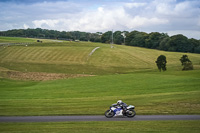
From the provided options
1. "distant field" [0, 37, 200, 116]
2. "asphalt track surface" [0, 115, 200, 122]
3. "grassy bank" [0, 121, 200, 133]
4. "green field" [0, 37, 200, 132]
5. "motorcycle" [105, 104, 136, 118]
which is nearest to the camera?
"grassy bank" [0, 121, 200, 133]

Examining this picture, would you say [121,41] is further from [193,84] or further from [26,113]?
[26,113]

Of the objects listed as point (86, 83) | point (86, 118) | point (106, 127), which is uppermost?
point (106, 127)

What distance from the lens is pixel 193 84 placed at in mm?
39625

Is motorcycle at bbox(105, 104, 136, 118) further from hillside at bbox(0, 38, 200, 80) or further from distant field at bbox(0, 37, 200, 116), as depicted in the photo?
hillside at bbox(0, 38, 200, 80)

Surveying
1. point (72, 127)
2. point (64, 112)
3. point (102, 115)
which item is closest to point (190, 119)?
point (102, 115)

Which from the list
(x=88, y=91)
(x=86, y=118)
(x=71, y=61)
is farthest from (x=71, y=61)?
(x=86, y=118)

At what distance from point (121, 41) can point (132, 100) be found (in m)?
167

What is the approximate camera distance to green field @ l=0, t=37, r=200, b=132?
1917 centimetres

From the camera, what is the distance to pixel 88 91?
129ft

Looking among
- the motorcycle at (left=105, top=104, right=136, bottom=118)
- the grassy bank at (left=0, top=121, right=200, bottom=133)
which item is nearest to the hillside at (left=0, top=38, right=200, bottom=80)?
the motorcycle at (left=105, top=104, right=136, bottom=118)

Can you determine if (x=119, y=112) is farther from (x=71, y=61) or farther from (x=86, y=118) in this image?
(x=71, y=61)

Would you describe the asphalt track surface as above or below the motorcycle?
below

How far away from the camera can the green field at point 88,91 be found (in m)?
19.2

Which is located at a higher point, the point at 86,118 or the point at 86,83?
the point at 86,118
